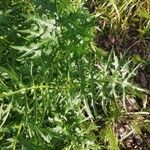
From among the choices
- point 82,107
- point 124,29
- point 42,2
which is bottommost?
point 82,107

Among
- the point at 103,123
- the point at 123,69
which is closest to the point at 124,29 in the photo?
the point at 103,123

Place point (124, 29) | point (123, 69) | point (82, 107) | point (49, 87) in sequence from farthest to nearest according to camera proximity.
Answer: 1. point (124, 29)
2. point (82, 107)
3. point (123, 69)
4. point (49, 87)

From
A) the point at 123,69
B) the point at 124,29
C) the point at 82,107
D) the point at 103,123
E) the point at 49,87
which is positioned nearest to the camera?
the point at 49,87

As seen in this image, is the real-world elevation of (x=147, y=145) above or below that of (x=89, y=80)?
below

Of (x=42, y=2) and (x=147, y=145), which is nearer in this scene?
(x=42, y=2)

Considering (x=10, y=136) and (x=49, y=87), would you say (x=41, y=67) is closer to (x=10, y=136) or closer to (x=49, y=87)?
(x=49, y=87)

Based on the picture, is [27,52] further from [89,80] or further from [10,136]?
[10,136]
